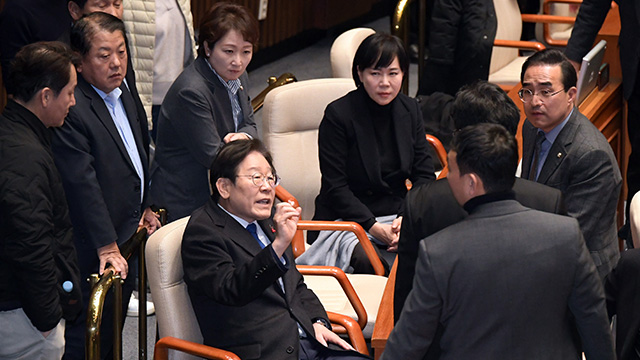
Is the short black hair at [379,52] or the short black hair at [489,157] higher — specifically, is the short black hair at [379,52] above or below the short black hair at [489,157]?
below

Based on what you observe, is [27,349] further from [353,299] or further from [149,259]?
[353,299]

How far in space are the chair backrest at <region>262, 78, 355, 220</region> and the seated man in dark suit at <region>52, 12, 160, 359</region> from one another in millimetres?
903

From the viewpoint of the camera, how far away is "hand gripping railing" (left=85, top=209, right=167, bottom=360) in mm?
2934

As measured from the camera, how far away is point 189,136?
3902 mm

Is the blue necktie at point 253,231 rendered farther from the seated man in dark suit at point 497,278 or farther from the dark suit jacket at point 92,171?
the seated man in dark suit at point 497,278

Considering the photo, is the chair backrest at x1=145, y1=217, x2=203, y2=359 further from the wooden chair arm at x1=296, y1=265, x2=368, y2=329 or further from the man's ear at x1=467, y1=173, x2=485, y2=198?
the man's ear at x1=467, y1=173, x2=485, y2=198

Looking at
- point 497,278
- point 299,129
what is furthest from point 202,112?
point 497,278

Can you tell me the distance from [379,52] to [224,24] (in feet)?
2.16

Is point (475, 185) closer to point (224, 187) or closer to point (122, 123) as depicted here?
point (224, 187)

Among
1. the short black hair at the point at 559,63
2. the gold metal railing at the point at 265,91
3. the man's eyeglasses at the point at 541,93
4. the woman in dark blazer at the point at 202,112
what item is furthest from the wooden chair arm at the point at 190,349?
the gold metal railing at the point at 265,91

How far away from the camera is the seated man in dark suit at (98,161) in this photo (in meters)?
3.40

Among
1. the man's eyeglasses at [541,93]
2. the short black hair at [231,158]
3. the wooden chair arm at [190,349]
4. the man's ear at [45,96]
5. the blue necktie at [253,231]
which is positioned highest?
the man's ear at [45,96]

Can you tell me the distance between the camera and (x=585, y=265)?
96.1 inches


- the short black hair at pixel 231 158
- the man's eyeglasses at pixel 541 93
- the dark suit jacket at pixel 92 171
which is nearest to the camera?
the short black hair at pixel 231 158
